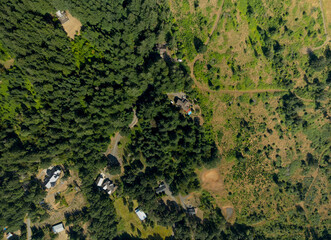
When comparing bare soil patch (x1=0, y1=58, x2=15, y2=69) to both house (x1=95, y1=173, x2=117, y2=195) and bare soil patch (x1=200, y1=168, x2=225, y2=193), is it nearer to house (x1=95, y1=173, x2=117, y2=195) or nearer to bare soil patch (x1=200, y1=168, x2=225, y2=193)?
house (x1=95, y1=173, x2=117, y2=195)

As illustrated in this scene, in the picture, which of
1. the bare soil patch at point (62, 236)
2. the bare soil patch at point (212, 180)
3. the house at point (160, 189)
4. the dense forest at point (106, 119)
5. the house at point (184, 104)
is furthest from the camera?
the bare soil patch at point (212, 180)

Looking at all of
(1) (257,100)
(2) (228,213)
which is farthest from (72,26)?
(2) (228,213)

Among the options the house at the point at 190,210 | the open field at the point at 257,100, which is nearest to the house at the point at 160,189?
the house at the point at 190,210

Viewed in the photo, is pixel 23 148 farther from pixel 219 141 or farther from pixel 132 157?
pixel 219 141

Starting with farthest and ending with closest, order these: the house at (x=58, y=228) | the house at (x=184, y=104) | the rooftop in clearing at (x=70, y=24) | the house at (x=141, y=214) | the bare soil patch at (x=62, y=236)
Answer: the bare soil patch at (x=62, y=236) → the house at (x=141, y=214) → the house at (x=58, y=228) → the house at (x=184, y=104) → the rooftop in clearing at (x=70, y=24)

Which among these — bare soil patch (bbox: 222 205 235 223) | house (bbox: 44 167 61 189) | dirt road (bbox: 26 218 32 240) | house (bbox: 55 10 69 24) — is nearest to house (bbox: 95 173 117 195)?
house (bbox: 44 167 61 189)

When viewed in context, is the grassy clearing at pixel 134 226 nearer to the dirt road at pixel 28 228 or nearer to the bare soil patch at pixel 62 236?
the bare soil patch at pixel 62 236
